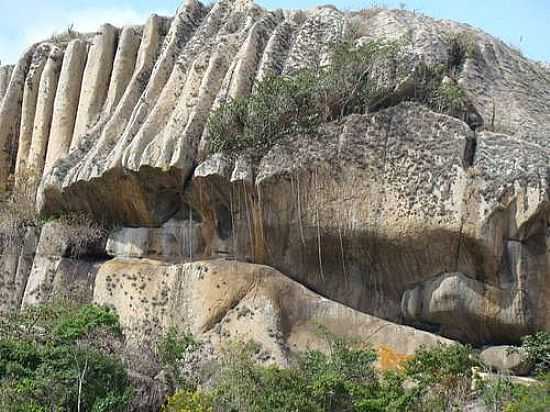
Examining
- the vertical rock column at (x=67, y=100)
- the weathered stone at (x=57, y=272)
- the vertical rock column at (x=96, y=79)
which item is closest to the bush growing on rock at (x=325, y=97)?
the weathered stone at (x=57, y=272)

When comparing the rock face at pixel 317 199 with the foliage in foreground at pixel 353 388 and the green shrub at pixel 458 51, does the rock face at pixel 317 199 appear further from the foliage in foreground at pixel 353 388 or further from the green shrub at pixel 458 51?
the foliage in foreground at pixel 353 388

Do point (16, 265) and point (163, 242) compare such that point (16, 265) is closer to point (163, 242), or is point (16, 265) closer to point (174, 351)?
point (163, 242)

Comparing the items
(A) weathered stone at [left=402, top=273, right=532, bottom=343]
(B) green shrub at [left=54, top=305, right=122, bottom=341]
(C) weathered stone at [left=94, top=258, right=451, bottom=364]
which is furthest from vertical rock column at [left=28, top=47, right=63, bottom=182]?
(A) weathered stone at [left=402, top=273, right=532, bottom=343]

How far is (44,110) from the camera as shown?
979 inches

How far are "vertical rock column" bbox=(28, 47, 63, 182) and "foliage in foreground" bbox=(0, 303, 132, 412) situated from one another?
6588 millimetres

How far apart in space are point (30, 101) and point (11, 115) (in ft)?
1.96

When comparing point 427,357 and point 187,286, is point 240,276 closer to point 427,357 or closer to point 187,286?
point 187,286

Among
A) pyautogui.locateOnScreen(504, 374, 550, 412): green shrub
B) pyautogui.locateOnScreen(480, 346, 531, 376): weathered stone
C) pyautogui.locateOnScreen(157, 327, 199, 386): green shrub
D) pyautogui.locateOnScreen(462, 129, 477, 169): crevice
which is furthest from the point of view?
pyautogui.locateOnScreen(462, 129, 477, 169): crevice

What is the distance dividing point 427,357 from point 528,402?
2.08 metres

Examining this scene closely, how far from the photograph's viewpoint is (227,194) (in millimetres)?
19828

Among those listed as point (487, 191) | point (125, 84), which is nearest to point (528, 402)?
point (487, 191)

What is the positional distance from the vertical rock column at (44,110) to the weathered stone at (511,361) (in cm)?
1039

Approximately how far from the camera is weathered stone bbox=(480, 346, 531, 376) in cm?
1792

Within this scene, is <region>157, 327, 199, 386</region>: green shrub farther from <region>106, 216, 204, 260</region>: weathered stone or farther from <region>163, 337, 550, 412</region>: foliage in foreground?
<region>106, 216, 204, 260</region>: weathered stone
